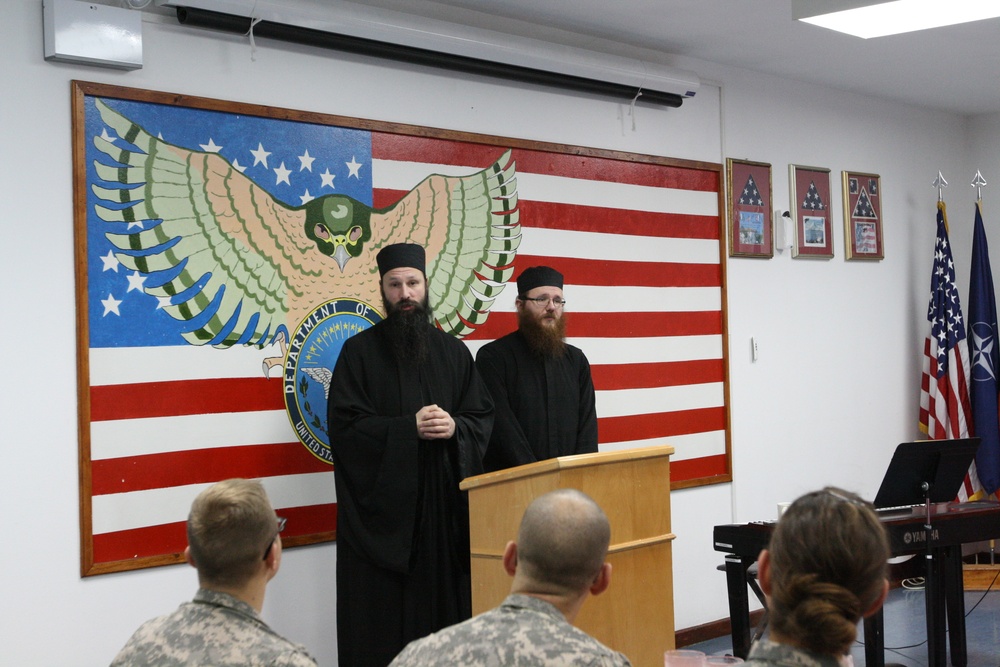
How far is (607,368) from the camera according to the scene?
5473 millimetres

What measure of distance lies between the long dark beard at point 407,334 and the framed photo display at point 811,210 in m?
3.24

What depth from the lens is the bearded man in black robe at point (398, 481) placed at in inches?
154

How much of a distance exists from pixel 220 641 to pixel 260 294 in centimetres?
261

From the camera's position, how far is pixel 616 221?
555cm

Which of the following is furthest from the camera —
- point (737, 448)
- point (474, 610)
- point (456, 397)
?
point (737, 448)

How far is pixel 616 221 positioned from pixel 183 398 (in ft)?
8.43

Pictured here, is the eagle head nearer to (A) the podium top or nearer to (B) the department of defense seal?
(B) the department of defense seal

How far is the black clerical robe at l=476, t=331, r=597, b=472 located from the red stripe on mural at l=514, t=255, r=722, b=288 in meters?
0.65

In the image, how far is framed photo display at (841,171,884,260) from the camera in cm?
691

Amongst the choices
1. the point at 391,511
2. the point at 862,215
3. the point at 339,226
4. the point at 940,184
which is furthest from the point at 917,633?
the point at 339,226

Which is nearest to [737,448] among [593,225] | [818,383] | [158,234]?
[818,383]

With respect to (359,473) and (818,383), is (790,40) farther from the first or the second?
(359,473)

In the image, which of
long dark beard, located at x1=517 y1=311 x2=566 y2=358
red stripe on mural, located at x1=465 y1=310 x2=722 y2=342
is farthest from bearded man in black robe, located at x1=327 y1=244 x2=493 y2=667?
red stripe on mural, located at x1=465 y1=310 x2=722 y2=342

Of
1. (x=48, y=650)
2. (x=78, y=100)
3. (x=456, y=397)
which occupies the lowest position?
(x=48, y=650)
